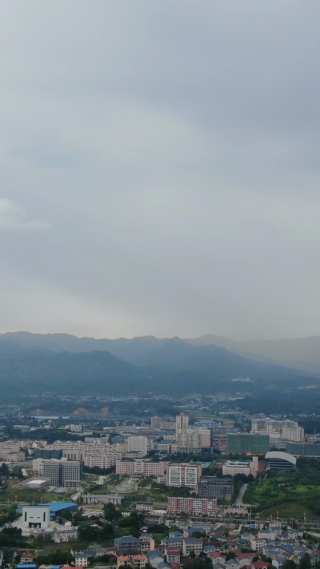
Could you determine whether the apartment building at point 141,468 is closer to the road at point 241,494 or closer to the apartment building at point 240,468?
the apartment building at point 240,468

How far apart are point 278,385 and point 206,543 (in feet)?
158

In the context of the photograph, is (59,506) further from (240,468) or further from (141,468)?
(240,468)

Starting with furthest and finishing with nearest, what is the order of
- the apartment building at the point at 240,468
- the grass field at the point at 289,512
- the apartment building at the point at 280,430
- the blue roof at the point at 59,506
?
1. the apartment building at the point at 280,430
2. the apartment building at the point at 240,468
3. the blue roof at the point at 59,506
4. the grass field at the point at 289,512

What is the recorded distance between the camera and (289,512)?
1334cm

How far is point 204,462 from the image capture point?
20.0m

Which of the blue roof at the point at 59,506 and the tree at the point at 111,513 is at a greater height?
the tree at the point at 111,513

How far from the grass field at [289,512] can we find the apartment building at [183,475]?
306 cm

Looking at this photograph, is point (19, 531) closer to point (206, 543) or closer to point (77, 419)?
point (206, 543)

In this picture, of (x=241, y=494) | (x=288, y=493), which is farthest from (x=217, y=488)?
(x=288, y=493)

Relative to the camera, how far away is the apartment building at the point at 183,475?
54.1 ft

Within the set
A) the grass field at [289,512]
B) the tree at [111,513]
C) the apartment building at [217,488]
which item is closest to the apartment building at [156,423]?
the apartment building at [217,488]

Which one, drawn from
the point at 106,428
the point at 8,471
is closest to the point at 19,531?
the point at 8,471

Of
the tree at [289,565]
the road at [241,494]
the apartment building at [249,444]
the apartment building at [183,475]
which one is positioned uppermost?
the apartment building at [249,444]

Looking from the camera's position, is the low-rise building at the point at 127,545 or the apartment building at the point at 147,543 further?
the apartment building at the point at 147,543
